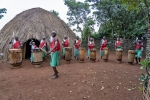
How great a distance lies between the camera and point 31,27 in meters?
11.6

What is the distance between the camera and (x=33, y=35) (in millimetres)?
11117

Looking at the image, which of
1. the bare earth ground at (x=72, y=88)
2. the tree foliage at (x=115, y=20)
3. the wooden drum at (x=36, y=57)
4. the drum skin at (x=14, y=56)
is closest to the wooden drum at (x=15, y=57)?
the drum skin at (x=14, y=56)

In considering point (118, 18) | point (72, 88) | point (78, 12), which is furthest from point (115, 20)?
point (72, 88)

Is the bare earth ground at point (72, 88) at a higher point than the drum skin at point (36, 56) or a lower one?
lower

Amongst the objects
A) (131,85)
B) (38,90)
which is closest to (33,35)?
(38,90)

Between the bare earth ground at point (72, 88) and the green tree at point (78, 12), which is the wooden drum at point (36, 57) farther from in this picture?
the green tree at point (78, 12)

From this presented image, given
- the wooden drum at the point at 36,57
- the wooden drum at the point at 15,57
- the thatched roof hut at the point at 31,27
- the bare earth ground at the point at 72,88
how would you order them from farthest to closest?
the thatched roof hut at the point at 31,27, the wooden drum at the point at 36,57, the wooden drum at the point at 15,57, the bare earth ground at the point at 72,88

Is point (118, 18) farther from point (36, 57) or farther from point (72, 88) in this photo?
point (72, 88)

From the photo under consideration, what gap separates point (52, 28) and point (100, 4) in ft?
22.6

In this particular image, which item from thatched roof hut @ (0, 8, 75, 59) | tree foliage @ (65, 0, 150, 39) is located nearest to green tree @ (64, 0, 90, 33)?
tree foliage @ (65, 0, 150, 39)

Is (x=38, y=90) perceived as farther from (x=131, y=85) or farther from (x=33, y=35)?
(x=33, y=35)

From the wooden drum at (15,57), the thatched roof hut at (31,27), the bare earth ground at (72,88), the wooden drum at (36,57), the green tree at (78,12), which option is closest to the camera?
the bare earth ground at (72,88)

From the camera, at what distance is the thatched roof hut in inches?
441

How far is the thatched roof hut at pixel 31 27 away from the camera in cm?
1119
